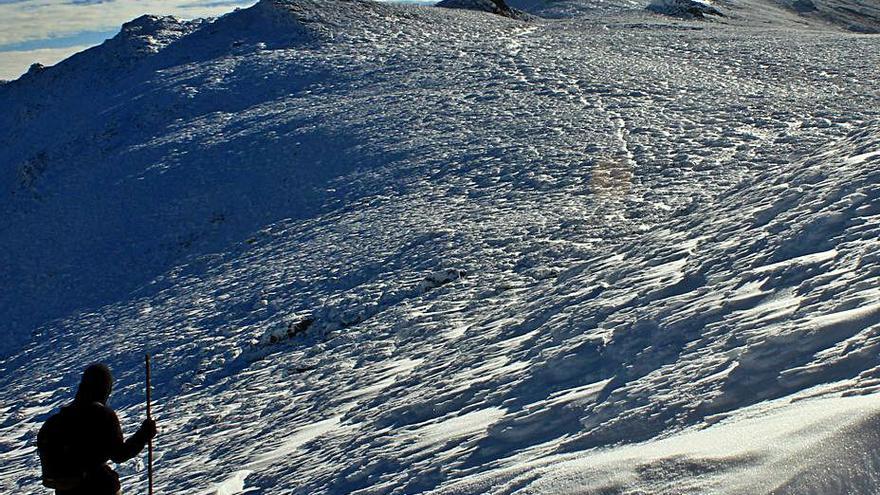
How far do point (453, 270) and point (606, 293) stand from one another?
414 centimetres

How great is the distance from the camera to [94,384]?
5488 millimetres

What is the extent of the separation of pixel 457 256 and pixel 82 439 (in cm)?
824

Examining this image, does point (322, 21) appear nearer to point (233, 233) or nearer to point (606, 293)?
point (233, 233)

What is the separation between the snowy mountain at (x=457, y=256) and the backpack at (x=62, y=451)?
2.01m

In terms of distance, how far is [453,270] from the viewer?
41.5 ft

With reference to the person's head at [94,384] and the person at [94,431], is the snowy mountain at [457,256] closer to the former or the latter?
the person at [94,431]

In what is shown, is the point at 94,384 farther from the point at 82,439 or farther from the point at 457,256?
the point at 457,256

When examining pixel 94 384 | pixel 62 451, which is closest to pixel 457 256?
pixel 94 384

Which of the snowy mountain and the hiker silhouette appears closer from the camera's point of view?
the snowy mountain

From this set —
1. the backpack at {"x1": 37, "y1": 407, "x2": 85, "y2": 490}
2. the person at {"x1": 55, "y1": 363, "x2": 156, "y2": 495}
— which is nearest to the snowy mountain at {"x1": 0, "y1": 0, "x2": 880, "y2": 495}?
the person at {"x1": 55, "y1": 363, "x2": 156, "y2": 495}

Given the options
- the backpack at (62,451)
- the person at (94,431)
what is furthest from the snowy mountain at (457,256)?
the backpack at (62,451)

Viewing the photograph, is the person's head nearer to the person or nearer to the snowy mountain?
the person

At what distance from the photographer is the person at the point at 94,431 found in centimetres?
546

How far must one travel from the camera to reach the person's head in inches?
215
